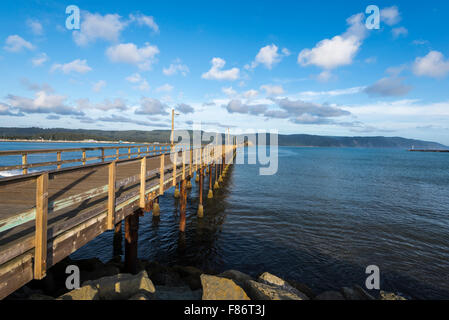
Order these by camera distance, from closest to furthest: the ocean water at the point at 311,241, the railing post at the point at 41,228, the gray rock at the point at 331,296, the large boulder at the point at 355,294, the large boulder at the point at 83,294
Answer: the railing post at the point at 41,228, the large boulder at the point at 83,294, the gray rock at the point at 331,296, the large boulder at the point at 355,294, the ocean water at the point at 311,241

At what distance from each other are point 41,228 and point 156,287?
152 inches

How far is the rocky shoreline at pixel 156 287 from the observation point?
15.8 feet

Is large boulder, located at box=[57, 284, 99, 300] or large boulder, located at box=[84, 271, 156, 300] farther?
large boulder, located at box=[84, 271, 156, 300]

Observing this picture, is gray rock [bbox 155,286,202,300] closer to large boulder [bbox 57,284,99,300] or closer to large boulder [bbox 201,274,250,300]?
large boulder [bbox 201,274,250,300]

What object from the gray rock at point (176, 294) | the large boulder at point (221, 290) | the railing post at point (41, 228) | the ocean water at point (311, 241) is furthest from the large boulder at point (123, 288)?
the ocean water at point (311, 241)

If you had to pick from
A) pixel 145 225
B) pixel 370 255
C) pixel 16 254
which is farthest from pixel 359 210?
pixel 16 254

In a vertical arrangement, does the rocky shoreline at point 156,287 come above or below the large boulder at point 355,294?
above

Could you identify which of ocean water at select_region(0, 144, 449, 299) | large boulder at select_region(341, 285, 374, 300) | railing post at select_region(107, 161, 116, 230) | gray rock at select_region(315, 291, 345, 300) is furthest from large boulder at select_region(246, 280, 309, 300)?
ocean water at select_region(0, 144, 449, 299)

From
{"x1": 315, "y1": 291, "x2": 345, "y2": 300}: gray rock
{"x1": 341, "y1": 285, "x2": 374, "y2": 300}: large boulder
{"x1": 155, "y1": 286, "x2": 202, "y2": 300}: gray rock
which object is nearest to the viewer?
{"x1": 155, "y1": 286, "x2": 202, "y2": 300}: gray rock

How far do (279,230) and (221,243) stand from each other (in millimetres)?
4151

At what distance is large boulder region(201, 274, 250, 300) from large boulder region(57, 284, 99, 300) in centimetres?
216

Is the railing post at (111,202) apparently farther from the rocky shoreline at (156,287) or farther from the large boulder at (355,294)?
the large boulder at (355,294)

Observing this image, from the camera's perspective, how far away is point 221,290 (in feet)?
16.1

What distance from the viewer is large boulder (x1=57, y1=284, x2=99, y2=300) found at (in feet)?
14.3
